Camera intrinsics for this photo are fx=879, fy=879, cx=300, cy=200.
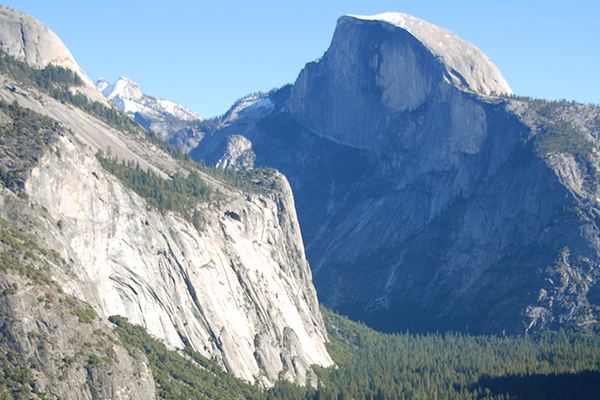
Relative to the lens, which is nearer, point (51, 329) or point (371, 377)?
point (51, 329)

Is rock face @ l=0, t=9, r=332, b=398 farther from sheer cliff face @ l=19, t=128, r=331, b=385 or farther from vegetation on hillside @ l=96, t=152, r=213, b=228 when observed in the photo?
vegetation on hillside @ l=96, t=152, r=213, b=228

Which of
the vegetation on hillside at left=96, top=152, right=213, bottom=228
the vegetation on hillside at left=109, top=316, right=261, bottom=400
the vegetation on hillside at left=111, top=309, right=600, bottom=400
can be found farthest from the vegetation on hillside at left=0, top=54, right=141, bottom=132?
the vegetation on hillside at left=111, top=309, right=600, bottom=400

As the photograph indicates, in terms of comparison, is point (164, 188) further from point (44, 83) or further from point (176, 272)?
point (44, 83)

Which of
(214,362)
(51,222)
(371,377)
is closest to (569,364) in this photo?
(371,377)

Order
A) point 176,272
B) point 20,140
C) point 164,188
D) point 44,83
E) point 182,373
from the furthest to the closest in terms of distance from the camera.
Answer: point 44,83
point 164,188
point 176,272
point 182,373
point 20,140

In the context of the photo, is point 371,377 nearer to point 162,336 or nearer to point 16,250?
point 162,336

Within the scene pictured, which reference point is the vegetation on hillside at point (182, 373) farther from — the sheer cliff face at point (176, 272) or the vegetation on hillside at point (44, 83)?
the vegetation on hillside at point (44, 83)

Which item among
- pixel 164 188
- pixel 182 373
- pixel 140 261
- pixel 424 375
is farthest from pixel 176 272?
pixel 424 375

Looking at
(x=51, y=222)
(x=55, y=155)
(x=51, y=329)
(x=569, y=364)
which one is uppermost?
(x=569, y=364)

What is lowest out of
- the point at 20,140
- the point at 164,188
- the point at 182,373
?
the point at 182,373
